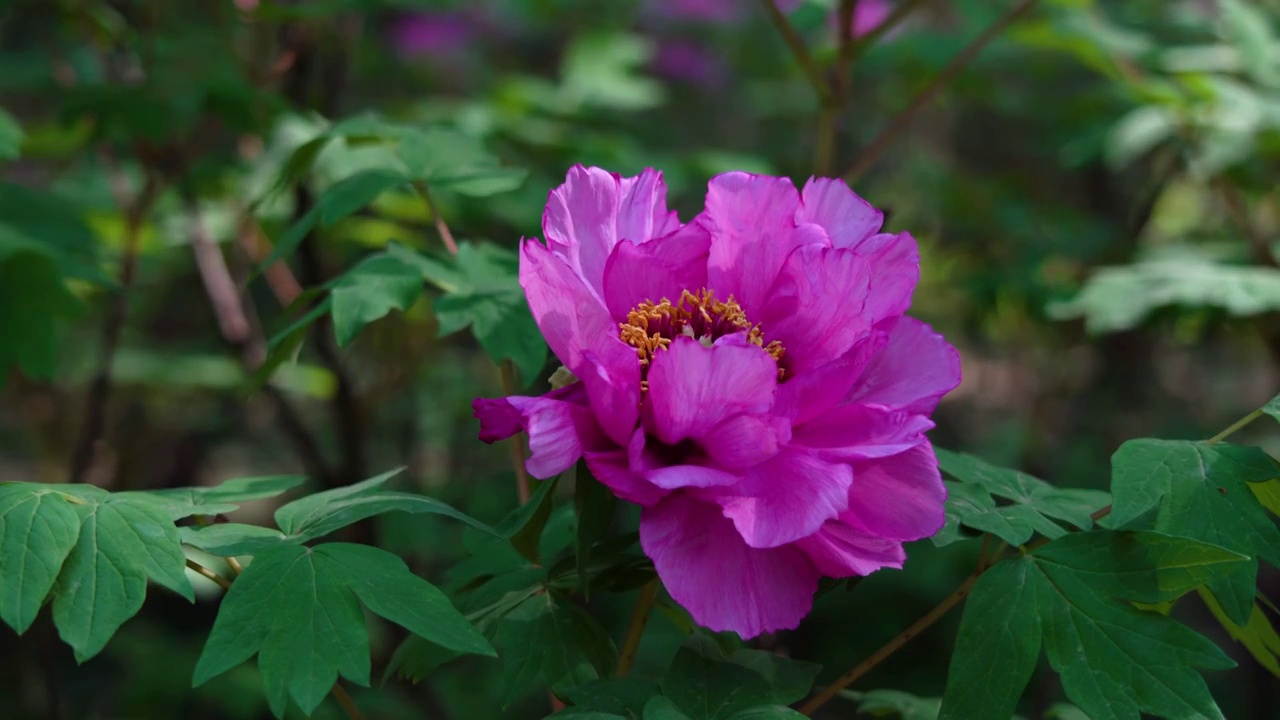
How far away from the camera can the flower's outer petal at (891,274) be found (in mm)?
776

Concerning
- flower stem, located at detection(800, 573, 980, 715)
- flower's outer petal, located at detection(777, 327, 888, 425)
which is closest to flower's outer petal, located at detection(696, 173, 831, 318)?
flower's outer petal, located at detection(777, 327, 888, 425)

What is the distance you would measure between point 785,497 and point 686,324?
18 centimetres

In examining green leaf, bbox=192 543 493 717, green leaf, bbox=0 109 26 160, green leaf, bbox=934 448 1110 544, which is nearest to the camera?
green leaf, bbox=192 543 493 717

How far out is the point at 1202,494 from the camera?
0.75 meters

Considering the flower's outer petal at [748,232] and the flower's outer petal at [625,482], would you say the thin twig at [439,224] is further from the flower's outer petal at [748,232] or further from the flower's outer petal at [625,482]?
the flower's outer petal at [625,482]

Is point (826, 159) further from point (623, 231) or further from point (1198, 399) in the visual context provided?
point (1198, 399)

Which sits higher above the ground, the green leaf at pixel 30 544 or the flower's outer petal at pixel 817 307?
the flower's outer petal at pixel 817 307

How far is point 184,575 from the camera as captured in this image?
27.4 inches

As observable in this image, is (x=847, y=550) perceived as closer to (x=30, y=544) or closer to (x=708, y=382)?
(x=708, y=382)

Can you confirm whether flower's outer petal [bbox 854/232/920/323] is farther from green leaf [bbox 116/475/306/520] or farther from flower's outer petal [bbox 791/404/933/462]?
green leaf [bbox 116/475/306/520]

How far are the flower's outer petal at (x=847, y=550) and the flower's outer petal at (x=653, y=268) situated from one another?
22 cm

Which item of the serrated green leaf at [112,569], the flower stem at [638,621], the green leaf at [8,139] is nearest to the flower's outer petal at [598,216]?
the flower stem at [638,621]

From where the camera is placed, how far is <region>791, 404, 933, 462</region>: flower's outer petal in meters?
0.70

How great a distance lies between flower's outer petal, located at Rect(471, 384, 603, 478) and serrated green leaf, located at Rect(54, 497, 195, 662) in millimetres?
203
